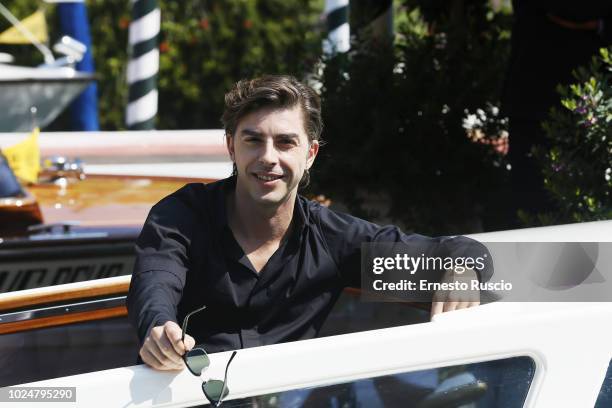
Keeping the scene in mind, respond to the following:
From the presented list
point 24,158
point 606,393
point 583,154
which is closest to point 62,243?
point 24,158

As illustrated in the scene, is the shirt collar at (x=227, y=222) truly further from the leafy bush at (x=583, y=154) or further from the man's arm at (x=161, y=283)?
the leafy bush at (x=583, y=154)

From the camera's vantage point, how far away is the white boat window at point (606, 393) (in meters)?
1.73

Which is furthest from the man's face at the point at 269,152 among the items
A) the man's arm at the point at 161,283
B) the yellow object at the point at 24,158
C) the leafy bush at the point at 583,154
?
the yellow object at the point at 24,158

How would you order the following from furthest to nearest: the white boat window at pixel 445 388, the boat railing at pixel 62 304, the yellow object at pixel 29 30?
the yellow object at pixel 29 30 < the boat railing at pixel 62 304 < the white boat window at pixel 445 388

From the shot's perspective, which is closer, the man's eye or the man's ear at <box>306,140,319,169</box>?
the man's eye

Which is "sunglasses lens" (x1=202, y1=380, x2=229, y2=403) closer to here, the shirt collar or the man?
the man

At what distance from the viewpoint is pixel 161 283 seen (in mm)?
1954

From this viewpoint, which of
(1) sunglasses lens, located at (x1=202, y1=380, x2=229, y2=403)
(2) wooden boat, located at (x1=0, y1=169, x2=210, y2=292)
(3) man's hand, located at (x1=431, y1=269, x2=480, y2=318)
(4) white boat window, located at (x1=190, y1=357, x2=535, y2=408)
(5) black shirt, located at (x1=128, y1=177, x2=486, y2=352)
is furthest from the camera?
(2) wooden boat, located at (x1=0, y1=169, x2=210, y2=292)

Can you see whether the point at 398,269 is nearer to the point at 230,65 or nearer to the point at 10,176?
the point at 10,176

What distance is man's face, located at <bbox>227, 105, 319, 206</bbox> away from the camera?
2.11 meters

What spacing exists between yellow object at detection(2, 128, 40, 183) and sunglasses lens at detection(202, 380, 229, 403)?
337 centimetres

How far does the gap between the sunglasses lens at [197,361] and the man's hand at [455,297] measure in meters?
0.49

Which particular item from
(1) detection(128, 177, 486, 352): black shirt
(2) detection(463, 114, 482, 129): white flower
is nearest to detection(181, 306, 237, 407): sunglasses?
(1) detection(128, 177, 486, 352): black shirt

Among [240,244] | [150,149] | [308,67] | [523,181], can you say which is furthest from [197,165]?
[240,244]
